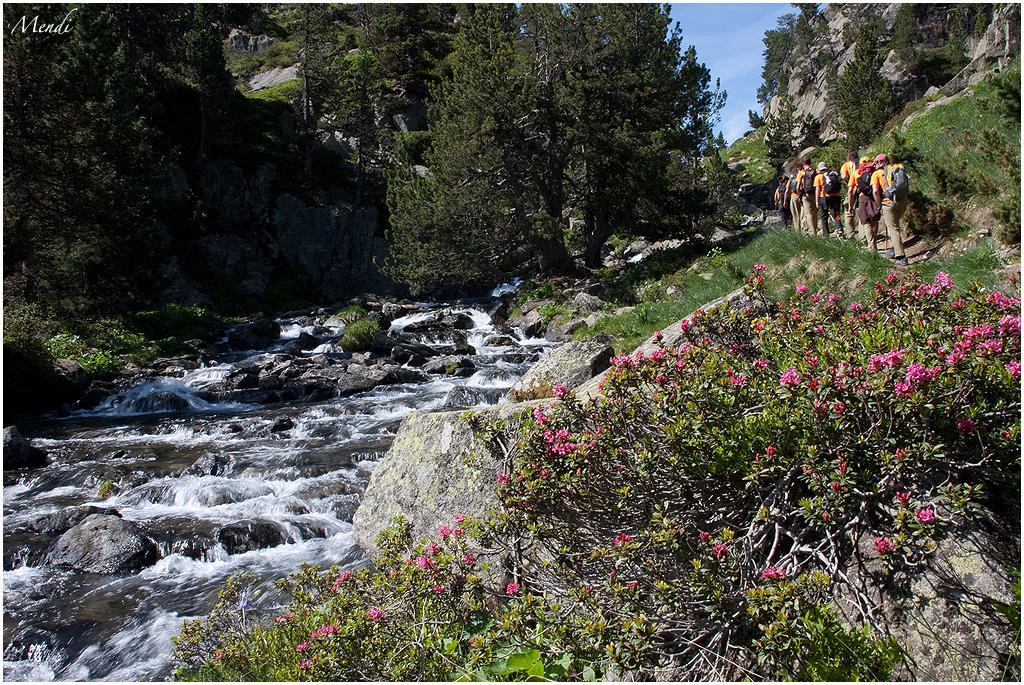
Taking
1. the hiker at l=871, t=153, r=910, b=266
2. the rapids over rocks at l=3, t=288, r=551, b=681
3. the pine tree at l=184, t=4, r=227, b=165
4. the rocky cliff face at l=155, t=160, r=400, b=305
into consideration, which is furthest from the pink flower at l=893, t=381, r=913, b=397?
the pine tree at l=184, t=4, r=227, b=165

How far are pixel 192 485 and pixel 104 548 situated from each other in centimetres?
259

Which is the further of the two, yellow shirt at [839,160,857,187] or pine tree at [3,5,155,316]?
pine tree at [3,5,155,316]

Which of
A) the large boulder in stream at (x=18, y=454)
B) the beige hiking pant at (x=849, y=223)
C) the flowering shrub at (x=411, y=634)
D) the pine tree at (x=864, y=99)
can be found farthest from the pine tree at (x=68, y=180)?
the pine tree at (x=864, y=99)

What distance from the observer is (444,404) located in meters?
16.1

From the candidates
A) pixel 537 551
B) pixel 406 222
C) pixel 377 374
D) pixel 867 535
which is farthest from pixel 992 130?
pixel 406 222

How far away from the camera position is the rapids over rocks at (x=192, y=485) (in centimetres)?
738

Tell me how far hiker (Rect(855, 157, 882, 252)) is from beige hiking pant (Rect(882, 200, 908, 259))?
49 centimetres

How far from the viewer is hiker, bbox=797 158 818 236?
16188 mm

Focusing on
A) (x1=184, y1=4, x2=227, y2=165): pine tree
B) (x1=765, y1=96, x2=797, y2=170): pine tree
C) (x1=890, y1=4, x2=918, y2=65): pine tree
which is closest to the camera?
(x1=184, y1=4, x2=227, y2=165): pine tree

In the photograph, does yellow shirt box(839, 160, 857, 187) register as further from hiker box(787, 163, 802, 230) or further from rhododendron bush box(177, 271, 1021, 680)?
rhododendron bush box(177, 271, 1021, 680)

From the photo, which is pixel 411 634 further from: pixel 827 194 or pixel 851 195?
pixel 827 194

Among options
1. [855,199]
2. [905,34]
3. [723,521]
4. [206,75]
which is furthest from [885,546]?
[905,34]

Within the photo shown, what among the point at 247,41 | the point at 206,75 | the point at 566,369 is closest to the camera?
the point at 566,369

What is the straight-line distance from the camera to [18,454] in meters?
13.4
